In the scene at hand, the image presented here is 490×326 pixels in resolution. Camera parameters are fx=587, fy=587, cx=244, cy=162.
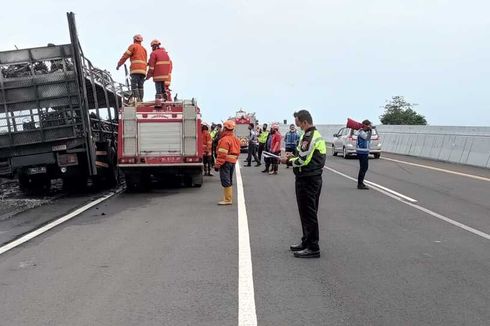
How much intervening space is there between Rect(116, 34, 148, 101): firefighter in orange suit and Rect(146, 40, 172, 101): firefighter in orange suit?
224 mm

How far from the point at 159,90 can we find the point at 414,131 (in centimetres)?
1851

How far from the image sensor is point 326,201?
12594mm

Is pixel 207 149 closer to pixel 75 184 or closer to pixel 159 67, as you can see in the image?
pixel 159 67

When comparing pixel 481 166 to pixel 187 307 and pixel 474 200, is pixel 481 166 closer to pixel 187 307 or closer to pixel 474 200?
pixel 474 200

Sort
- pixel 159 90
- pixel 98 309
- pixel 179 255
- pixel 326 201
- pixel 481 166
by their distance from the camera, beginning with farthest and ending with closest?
pixel 481 166 < pixel 159 90 < pixel 326 201 < pixel 179 255 < pixel 98 309

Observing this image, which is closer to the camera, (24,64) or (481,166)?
(24,64)

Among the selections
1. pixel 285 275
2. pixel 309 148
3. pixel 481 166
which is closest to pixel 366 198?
pixel 309 148

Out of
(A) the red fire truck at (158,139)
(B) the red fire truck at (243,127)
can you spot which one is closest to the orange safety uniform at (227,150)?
(A) the red fire truck at (158,139)

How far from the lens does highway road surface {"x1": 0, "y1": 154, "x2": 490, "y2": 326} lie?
203 inches

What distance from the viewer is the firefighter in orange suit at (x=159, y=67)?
1623cm

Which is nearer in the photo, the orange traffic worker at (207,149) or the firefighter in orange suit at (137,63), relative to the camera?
the firefighter in orange suit at (137,63)

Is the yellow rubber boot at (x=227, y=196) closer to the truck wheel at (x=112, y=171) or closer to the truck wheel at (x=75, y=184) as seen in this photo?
the truck wheel at (x=112, y=171)

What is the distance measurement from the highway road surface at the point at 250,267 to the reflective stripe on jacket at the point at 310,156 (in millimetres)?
1087

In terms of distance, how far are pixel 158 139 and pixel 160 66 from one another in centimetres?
266
